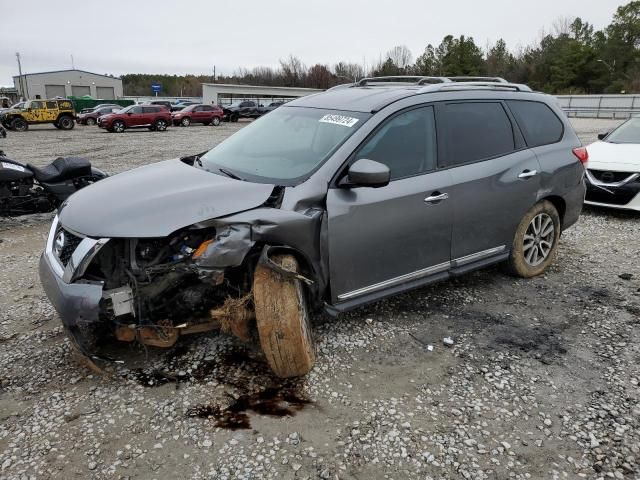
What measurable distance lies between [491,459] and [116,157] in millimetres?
14859

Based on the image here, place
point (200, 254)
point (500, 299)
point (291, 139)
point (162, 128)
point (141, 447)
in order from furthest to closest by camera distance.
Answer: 1. point (162, 128)
2. point (500, 299)
3. point (291, 139)
4. point (200, 254)
5. point (141, 447)

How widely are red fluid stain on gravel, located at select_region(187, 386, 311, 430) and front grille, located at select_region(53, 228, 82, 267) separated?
121 centimetres

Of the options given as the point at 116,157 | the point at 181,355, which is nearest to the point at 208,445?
the point at 181,355

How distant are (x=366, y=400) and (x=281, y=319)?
0.71 m

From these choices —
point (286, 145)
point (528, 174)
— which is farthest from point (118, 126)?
point (528, 174)

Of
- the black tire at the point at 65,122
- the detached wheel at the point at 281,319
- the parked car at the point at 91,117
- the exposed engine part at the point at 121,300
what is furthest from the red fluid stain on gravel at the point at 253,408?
the parked car at the point at 91,117

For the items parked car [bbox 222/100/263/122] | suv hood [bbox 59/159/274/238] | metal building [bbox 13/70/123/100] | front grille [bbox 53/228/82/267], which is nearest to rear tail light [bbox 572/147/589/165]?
suv hood [bbox 59/159/274/238]

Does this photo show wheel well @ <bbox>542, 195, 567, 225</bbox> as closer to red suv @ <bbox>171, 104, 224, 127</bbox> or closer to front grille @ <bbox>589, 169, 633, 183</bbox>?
front grille @ <bbox>589, 169, 633, 183</bbox>

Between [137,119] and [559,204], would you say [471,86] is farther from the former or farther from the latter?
[137,119]

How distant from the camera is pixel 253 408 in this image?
286 centimetres

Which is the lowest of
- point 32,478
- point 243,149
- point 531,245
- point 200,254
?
point 32,478

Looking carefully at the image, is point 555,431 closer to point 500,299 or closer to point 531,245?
point 500,299

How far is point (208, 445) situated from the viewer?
257cm

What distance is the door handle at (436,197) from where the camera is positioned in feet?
11.8
